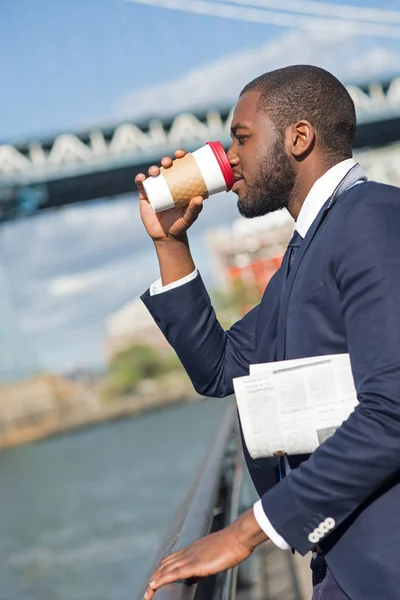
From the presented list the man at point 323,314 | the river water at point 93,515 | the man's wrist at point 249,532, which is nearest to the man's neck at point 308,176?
the man at point 323,314

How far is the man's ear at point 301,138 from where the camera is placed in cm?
101

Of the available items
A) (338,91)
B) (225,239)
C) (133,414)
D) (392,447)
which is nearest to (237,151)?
(338,91)

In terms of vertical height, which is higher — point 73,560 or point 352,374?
point 352,374

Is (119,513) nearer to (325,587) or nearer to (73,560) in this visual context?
(73,560)

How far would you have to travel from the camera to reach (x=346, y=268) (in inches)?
35.6

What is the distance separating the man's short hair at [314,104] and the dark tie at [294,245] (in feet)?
0.27

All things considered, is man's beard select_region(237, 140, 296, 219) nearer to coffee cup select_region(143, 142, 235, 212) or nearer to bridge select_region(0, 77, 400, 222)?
coffee cup select_region(143, 142, 235, 212)

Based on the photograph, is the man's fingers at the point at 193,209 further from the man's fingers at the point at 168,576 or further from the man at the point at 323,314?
the man's fingers at the point at 168,576

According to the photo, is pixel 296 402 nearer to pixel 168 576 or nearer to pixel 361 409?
pixel 361 409

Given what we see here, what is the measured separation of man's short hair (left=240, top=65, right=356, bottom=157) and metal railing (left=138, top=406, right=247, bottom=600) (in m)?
0.41

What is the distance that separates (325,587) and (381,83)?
78.0 ft

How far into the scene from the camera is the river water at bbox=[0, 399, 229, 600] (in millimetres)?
11188

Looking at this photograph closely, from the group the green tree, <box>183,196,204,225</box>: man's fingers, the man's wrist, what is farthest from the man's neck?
the green tree

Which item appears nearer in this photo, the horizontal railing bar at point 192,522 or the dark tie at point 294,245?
the horizontal railing bar at point 192,522
